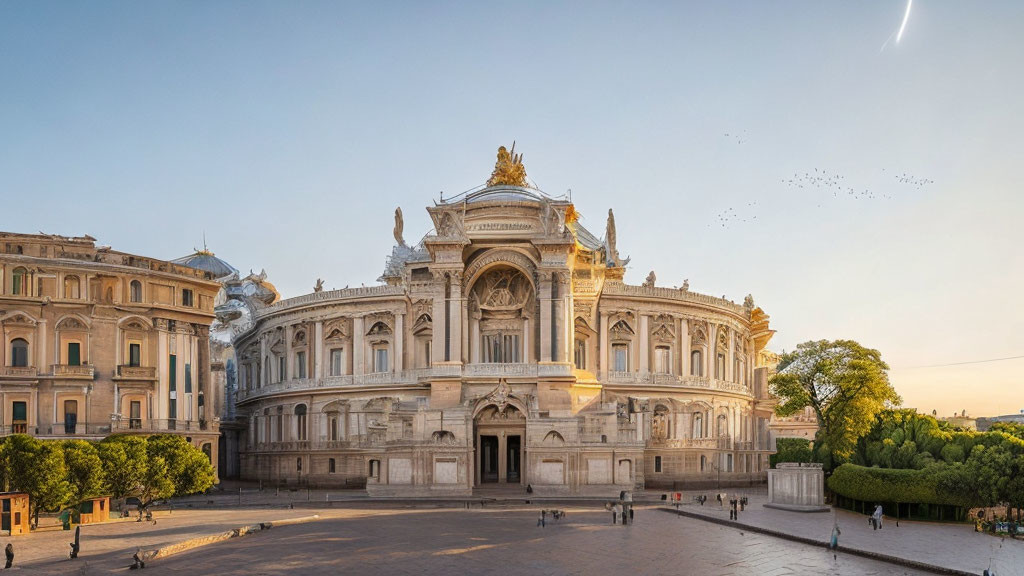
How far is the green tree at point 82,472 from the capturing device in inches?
1690

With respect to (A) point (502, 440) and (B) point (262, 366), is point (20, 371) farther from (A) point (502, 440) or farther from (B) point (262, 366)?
(A) point (502, 440)

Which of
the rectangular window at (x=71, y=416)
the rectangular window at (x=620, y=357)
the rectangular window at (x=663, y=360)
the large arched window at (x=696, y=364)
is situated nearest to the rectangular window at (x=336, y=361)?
the rectangular window at (x=71, y=416)

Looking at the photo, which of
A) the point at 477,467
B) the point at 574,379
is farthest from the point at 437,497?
the point at 574,379

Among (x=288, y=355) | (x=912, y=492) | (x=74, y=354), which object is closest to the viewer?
(x=912, y=492)

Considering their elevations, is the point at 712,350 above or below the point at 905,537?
above

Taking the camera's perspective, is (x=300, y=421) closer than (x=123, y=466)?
No

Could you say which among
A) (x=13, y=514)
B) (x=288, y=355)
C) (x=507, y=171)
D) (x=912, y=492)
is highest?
(x=507, y=171)

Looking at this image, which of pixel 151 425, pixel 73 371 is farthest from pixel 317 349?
pixel 73 371

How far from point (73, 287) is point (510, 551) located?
3697 cm

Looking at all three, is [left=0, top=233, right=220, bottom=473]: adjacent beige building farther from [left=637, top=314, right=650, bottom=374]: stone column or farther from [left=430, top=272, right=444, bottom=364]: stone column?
[left=637, top=314, right=650, bottom=374]: stone column

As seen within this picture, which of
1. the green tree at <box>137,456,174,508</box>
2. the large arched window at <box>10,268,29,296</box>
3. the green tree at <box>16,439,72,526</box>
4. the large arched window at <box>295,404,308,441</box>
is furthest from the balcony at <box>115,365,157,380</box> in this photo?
the green tree at <box>16,439,72,526</box>

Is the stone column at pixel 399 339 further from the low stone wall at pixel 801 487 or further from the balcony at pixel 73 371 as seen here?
the low stone wall at pixel 801 487

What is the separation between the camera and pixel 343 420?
228 ft

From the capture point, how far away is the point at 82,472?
141ft
